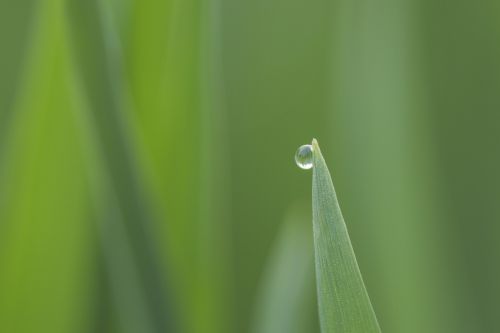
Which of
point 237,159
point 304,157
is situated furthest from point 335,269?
point 237,159

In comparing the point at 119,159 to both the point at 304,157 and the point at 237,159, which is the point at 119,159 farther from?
the point at 237,159

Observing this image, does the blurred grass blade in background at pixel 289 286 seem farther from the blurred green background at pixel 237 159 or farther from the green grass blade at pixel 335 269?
the green grass blade at pixel 335 269

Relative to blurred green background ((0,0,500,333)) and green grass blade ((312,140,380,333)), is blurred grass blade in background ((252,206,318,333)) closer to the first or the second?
blurred green background ((0,0,500,333))

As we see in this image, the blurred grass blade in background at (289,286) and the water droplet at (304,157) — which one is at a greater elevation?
the water droplet at (304,157)

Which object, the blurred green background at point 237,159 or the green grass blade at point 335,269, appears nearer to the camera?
the green grass blade at point 335,269

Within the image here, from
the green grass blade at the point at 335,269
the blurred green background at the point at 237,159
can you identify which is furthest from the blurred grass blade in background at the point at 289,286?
the green grass blade at the point at 335,269

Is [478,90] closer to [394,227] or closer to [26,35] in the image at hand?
[394,227]
